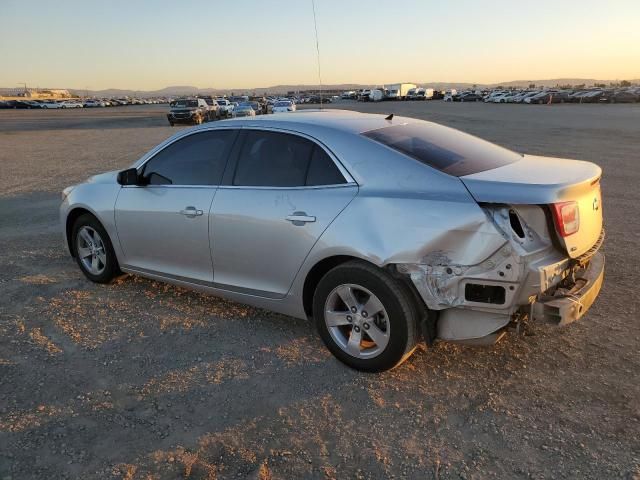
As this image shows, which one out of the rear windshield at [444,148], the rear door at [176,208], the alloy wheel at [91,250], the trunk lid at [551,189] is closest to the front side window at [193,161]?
the rear door at [176,208]

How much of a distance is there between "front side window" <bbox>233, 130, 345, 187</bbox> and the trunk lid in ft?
3.19

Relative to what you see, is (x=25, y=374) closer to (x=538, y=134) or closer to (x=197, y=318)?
(x=197, y=318)

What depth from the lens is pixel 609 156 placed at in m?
14.1

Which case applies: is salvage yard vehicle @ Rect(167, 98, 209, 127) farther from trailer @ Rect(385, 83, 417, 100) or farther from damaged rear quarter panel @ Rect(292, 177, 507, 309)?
trailer @ Rect(385, 83, 417, 100)

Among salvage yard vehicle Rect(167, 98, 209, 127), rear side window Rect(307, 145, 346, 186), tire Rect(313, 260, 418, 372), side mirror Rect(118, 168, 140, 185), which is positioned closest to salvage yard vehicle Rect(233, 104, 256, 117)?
salvage yard vehicle Rect(167, 98, 209, 127)

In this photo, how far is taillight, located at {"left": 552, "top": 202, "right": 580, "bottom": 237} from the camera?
10.0 feet

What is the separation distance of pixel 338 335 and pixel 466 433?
107 cm

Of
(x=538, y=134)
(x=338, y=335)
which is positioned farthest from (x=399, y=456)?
(x=538, y=134)

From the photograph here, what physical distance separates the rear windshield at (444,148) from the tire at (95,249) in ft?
9.58

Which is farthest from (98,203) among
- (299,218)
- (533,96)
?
(533,96)

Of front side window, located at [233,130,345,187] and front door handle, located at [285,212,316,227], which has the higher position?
front side window, located at [233,130,345,187]

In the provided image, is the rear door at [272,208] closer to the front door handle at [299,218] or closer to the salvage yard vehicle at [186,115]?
the front door handle at [299,218]

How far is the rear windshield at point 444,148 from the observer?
11.4 ft

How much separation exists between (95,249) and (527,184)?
4140 mm
